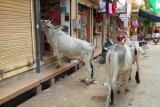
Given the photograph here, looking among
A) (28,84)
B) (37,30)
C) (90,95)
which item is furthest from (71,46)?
(28,84)

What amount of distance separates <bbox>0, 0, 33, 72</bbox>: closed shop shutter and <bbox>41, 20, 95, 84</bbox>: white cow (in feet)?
3.16

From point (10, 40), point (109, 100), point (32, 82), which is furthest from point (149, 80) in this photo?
point (10, 40)

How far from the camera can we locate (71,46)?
21.1 feet

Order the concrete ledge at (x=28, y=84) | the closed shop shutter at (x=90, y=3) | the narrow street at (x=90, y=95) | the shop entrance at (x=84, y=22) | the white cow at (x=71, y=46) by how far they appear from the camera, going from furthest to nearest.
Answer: the shop entrance at (x=84, y=22), the closed shop shutter at (x=90, y=3), the white cow at (x=71, y=46), the narrow street at (x=90, y=95), the concrete ledge at (x=28, y=84)

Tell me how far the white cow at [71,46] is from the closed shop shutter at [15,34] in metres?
0.96

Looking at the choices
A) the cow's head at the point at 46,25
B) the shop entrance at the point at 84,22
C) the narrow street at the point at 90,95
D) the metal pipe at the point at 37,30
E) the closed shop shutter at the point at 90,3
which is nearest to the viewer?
the narrow street at the point at 90,95

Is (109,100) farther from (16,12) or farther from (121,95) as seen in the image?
(16,12)

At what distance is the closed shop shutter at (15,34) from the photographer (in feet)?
16.0

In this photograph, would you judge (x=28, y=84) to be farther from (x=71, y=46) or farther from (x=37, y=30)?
(x=71, y=46)

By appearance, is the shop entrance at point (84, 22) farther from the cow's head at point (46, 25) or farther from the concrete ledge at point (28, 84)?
the concrete ledge at point (28, 84)

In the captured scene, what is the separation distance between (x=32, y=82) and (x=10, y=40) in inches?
40.5

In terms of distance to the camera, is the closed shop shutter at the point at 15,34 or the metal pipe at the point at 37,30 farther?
the metal pipe at the point at 37,30

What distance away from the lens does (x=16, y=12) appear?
208 inches

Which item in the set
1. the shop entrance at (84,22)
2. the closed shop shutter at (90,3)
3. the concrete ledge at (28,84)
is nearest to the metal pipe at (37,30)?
the concrete ledge at (28,84)
